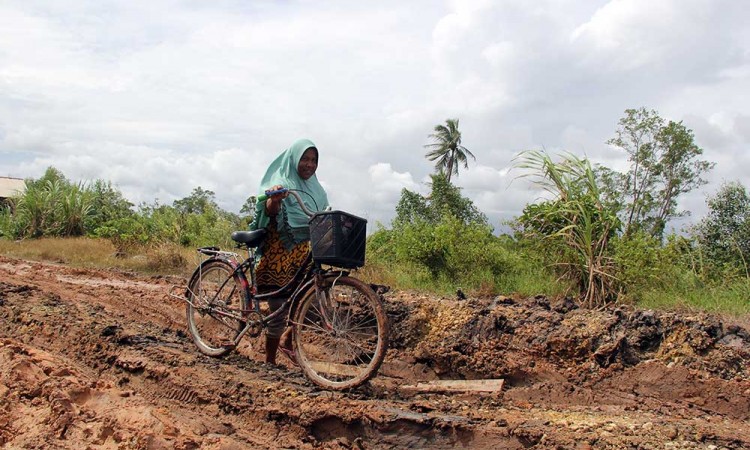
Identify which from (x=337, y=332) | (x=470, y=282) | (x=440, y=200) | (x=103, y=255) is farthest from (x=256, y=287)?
(x=440, y=200)

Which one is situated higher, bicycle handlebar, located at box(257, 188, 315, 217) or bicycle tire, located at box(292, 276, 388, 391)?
bicycle handlebar, located at box(257, 188, 315, 217)

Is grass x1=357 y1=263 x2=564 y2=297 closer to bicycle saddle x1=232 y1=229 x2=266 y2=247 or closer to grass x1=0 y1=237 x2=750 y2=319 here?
grass x1=0 y1=237 x2=750 y2=319

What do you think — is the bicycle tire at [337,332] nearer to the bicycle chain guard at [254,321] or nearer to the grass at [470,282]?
the bicycle chain guard at [254,321]

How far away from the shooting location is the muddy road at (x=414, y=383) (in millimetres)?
3457

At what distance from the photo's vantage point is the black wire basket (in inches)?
161

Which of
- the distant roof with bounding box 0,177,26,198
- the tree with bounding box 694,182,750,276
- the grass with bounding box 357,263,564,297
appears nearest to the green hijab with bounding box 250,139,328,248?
the grass with bounding box 357,263,564,297

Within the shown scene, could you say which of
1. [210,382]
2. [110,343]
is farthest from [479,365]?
[110,343]

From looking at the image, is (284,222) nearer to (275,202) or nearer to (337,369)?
(275,202)

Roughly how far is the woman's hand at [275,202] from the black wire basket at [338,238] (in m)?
0.44

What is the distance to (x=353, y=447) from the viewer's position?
3455mm

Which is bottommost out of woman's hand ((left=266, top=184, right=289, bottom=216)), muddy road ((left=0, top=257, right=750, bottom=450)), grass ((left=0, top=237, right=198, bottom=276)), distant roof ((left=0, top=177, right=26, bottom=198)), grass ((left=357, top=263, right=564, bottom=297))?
muddy road ((left=0, top=257, right=750, bottom=450))

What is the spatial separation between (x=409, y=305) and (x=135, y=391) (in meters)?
2.81

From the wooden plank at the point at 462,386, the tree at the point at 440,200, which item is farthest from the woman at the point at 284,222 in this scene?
the tree at the point at 440,200

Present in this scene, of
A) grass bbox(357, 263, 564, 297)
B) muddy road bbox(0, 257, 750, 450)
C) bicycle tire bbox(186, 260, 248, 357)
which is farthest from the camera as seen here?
grass bbox(357, 263, 564, 297)
